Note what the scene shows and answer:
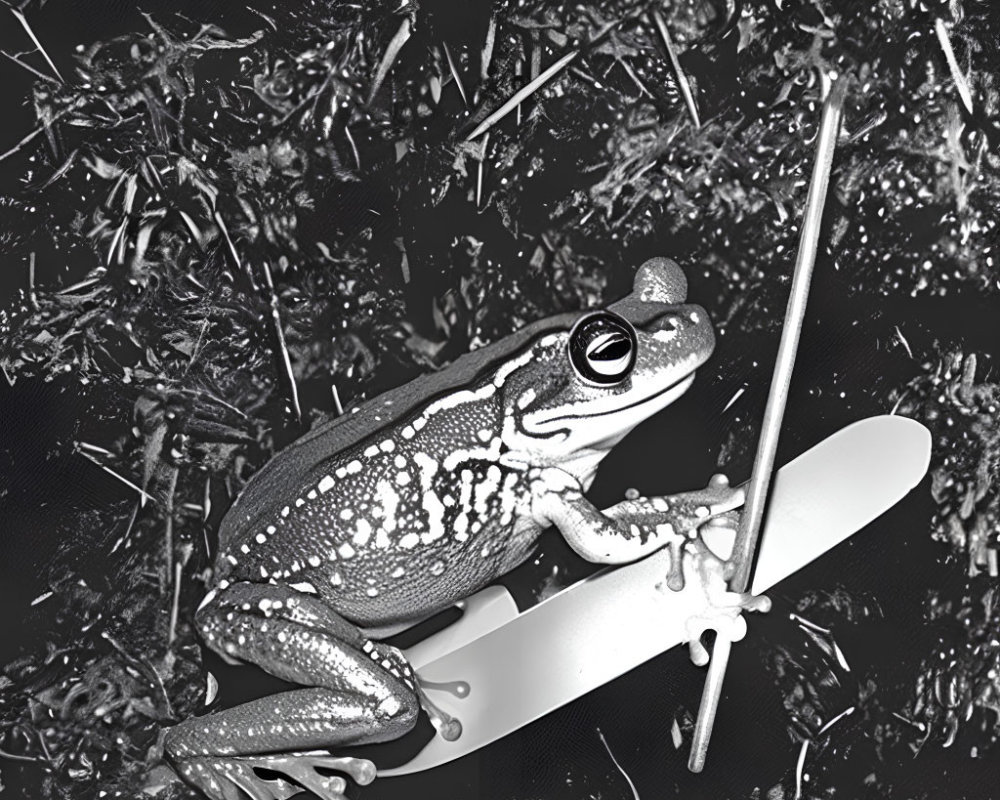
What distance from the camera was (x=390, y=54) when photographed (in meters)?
1.17

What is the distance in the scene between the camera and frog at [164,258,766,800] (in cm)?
108

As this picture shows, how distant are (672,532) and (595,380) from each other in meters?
0.18

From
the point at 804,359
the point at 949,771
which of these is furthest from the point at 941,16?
the point at 949,771

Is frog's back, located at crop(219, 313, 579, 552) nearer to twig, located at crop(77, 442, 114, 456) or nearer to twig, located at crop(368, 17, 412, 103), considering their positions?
twig, located at crop(77, 442, 114, 456)

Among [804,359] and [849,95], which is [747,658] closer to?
[804,359]

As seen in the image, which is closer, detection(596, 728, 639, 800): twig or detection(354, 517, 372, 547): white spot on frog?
detection(354, 517, 372, 547): white spot on frog

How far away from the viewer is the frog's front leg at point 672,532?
114 centimetres

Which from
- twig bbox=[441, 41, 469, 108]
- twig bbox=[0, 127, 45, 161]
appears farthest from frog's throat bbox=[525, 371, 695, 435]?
twig bbox=[0, 127, 45, 161]

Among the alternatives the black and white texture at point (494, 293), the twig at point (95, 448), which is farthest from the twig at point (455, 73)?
the twig at point (95, 448)

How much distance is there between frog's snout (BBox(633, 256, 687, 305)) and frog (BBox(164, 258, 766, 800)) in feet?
0.06

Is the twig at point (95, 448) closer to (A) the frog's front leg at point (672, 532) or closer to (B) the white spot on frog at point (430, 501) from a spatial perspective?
(B) the white spot on frog at point (430, 501)

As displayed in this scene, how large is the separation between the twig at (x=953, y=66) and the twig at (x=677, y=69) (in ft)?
0.94

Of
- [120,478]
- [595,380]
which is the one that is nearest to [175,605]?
[120,478]

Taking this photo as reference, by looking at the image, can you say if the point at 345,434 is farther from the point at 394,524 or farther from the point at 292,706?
the point at 292,706
